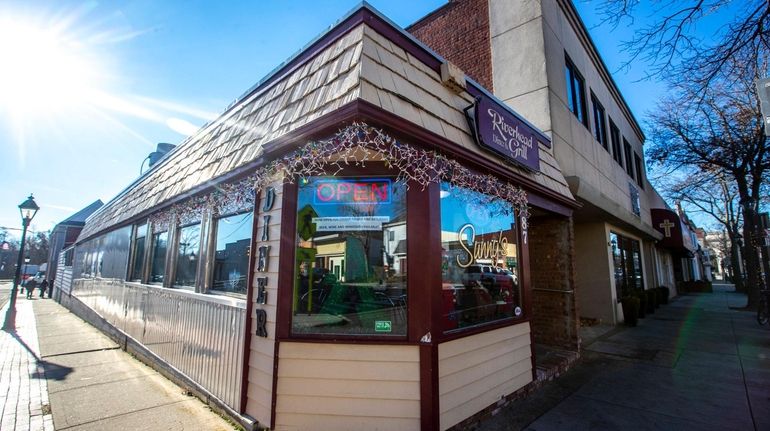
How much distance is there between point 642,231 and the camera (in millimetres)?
12297

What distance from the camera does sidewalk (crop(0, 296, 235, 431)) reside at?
3832 mm

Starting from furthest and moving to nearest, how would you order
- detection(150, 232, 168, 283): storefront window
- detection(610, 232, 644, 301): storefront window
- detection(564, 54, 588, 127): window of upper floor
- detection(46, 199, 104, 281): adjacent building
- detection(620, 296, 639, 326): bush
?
detection(46, 199, 104, 281): adjacent building → detection(610, 232, 644, 301): storefront window → detection(620, 296, 639, 326): bush → detection(564, 54, 588, 127): window of upper floor → detection(150, 232, 168, 283): storefront window

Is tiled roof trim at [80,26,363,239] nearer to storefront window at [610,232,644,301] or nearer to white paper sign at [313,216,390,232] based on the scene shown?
white paper sign at [313,216,390,232]

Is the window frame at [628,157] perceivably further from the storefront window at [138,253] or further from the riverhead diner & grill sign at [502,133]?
the storefront window at [138,253]

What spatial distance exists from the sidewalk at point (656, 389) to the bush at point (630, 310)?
49.1 inches

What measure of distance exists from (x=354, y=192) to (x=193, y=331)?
3.16 m

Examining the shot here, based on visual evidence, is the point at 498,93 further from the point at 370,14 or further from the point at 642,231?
the point at 642,231

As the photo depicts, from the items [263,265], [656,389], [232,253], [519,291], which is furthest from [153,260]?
[656,389]

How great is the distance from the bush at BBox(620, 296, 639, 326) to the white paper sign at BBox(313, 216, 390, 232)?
8861 millimetres

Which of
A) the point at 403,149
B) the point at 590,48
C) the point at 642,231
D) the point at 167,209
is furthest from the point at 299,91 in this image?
the point at 642,231

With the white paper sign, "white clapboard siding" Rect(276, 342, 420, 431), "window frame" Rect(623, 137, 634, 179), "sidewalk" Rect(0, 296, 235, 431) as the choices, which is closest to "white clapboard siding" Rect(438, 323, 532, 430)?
"white clapboard siding" Rect(276, 342, 420, 431)

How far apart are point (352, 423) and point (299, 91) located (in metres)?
3.33

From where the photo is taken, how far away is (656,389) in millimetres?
4641

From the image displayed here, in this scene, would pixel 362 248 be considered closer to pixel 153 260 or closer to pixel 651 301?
pixel 153 260
